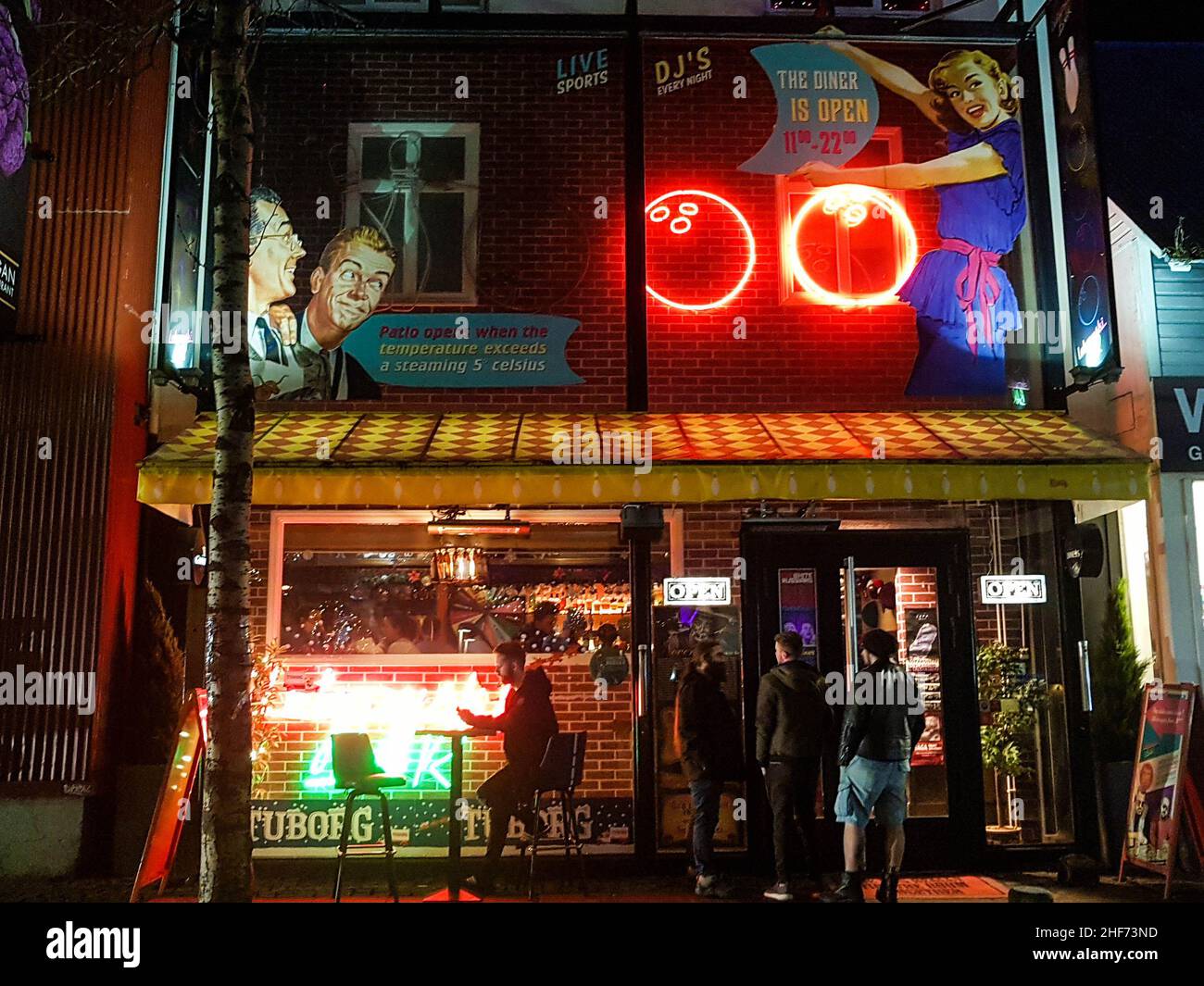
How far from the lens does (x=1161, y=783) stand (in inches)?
304

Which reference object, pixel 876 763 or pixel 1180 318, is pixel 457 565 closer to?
pixel 876 763

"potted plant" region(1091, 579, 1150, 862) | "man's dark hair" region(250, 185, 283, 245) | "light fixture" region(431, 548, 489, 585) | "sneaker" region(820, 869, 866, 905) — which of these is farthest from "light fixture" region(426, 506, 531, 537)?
"potted plant" region(1091, 579, 1150, 862)

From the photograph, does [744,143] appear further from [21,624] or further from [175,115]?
[21,624]

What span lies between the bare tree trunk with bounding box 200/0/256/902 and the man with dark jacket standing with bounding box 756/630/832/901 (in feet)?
12.5

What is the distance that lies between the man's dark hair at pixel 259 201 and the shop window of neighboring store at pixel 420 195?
0.67m

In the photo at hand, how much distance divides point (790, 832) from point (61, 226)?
8331 mm

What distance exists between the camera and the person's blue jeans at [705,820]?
779 centimetres

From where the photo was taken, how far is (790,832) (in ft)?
27.2

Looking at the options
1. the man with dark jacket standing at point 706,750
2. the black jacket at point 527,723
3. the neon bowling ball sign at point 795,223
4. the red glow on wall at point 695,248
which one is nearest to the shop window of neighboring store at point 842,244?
the neon bowling ball sign at point 795,223

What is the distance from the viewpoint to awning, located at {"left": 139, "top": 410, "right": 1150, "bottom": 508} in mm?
7820

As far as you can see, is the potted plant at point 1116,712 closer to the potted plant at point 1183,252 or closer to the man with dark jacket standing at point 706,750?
the potted plant at point 1183,252

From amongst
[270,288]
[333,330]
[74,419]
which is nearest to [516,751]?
[333,330]

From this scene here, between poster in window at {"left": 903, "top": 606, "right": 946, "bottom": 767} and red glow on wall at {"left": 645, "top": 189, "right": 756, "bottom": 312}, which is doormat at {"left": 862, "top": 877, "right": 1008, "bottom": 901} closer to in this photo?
poster in window at {"left": 903, "top": 606, "right": 946, "bottom": 767}

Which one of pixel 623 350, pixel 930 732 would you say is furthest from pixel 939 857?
pixel 623 350
